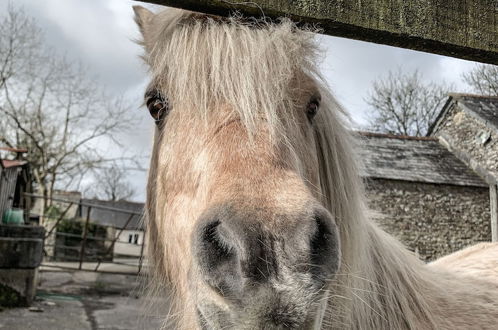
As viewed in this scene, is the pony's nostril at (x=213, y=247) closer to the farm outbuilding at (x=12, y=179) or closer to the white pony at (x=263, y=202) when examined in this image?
the white pony at (x=263, y=202)

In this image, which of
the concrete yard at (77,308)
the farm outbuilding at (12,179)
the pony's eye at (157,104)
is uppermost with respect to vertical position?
the farm outbuilding at (12,179)

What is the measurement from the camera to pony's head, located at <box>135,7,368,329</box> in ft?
3.72

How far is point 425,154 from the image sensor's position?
1834 centimetres

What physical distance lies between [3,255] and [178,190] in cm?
746

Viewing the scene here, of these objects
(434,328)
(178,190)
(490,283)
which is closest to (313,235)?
(178,190)

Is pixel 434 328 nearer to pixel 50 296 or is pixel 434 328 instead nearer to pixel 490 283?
pixel 490 283

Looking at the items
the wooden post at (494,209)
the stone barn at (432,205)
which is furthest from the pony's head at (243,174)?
the wooden post at (494,209)

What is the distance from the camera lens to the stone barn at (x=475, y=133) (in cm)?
1434

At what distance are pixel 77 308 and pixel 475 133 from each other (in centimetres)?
1502

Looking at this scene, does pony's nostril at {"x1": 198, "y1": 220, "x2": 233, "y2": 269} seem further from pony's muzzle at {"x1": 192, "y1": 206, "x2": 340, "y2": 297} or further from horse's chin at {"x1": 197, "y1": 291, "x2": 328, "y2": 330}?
horse's chin at {"x1": 197, "y1": 291, "x2": 328, "y2": 330}

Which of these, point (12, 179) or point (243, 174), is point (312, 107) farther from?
point (12, 179)

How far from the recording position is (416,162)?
1761 centimetres

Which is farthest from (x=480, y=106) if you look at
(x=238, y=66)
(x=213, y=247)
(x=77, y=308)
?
(x=213, y=247)

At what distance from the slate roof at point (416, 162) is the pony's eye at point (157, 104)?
551 inches
